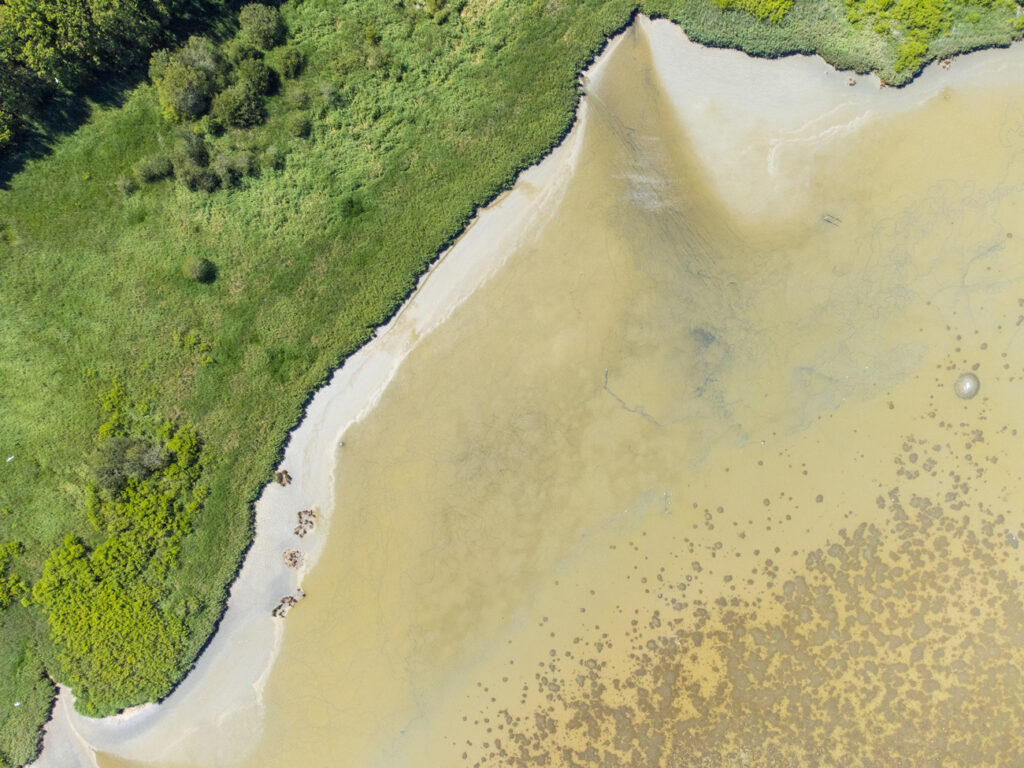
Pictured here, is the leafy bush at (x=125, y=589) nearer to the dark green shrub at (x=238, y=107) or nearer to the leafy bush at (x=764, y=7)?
the dark green shrub at (x=238, y=107)

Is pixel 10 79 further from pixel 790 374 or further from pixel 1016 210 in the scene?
pixel 1016 210

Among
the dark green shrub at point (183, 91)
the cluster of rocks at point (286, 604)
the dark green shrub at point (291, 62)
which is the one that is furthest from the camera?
the cluster of rocks at point (286, 604)

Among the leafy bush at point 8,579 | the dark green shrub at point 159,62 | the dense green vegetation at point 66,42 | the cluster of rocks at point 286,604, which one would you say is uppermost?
the dense green vegetation at point 66,42

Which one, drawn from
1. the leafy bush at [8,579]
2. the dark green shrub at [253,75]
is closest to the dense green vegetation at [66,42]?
the dark green shrub at [253,75]

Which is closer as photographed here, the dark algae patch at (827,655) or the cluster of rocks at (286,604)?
the dark algae patch at (827,655)

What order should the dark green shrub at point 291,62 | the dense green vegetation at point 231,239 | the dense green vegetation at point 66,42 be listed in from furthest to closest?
the dark green shrub at point 291,62 → the dense green vegetation at point 231,239 → the dense green vegetation at point 66,42

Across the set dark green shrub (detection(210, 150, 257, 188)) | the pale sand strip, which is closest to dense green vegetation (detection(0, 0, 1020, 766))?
dark green shrub (detection(210, 150, 257, 188))

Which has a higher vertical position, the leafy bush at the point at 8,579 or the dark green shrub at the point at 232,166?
the dark green shrub at the point at 232,166
